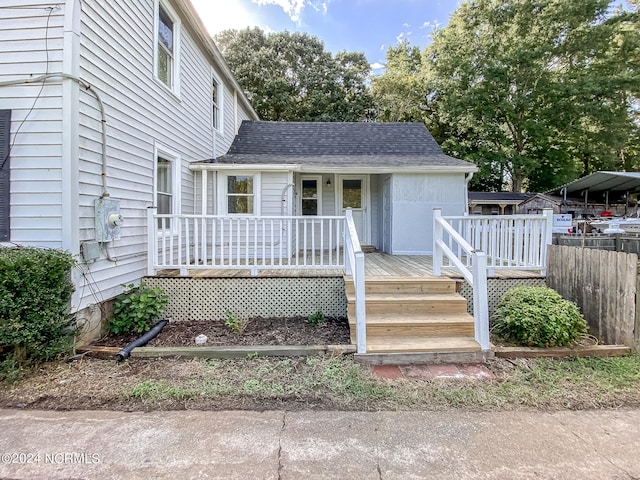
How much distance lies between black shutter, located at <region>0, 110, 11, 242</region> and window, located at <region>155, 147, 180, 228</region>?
2021 millimetres

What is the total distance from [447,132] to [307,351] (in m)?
23.1

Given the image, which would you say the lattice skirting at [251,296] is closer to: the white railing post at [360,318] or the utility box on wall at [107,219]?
the utility box on wall at [107,219]

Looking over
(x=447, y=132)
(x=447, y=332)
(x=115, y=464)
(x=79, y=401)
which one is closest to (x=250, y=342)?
(x=79, y=401)

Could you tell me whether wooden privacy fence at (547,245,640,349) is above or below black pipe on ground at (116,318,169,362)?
above

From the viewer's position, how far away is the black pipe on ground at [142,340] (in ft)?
11.7

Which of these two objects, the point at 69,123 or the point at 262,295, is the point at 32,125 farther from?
the point at 262,295

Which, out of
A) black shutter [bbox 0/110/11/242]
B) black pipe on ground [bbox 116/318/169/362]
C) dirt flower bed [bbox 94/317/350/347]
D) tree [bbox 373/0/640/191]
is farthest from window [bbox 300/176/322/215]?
tree [bbox 373/0/640/191]

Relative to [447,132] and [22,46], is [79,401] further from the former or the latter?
[447,132]

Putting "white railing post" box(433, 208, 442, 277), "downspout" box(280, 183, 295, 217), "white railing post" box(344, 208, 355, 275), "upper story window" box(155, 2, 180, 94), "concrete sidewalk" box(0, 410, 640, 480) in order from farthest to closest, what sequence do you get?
"downspout" box(280, 183, 295, 217)
"upper story window" box(155, 2, 180, 94)
"white railing post" box(433, 208, 442, 277)
"white railing post" box(344, 208, 355, 275)
"concrete sidewalk" box(0, 410, 640, 480)

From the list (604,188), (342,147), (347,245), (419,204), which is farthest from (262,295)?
(604,188)

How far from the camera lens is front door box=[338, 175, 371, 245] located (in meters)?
9.02

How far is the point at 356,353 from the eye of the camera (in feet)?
11.7

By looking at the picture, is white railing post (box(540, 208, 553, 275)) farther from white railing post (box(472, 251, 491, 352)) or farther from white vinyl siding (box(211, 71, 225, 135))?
white vinyl siding (box(211, 71, 225, 135))

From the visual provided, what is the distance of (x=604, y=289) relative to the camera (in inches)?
155
